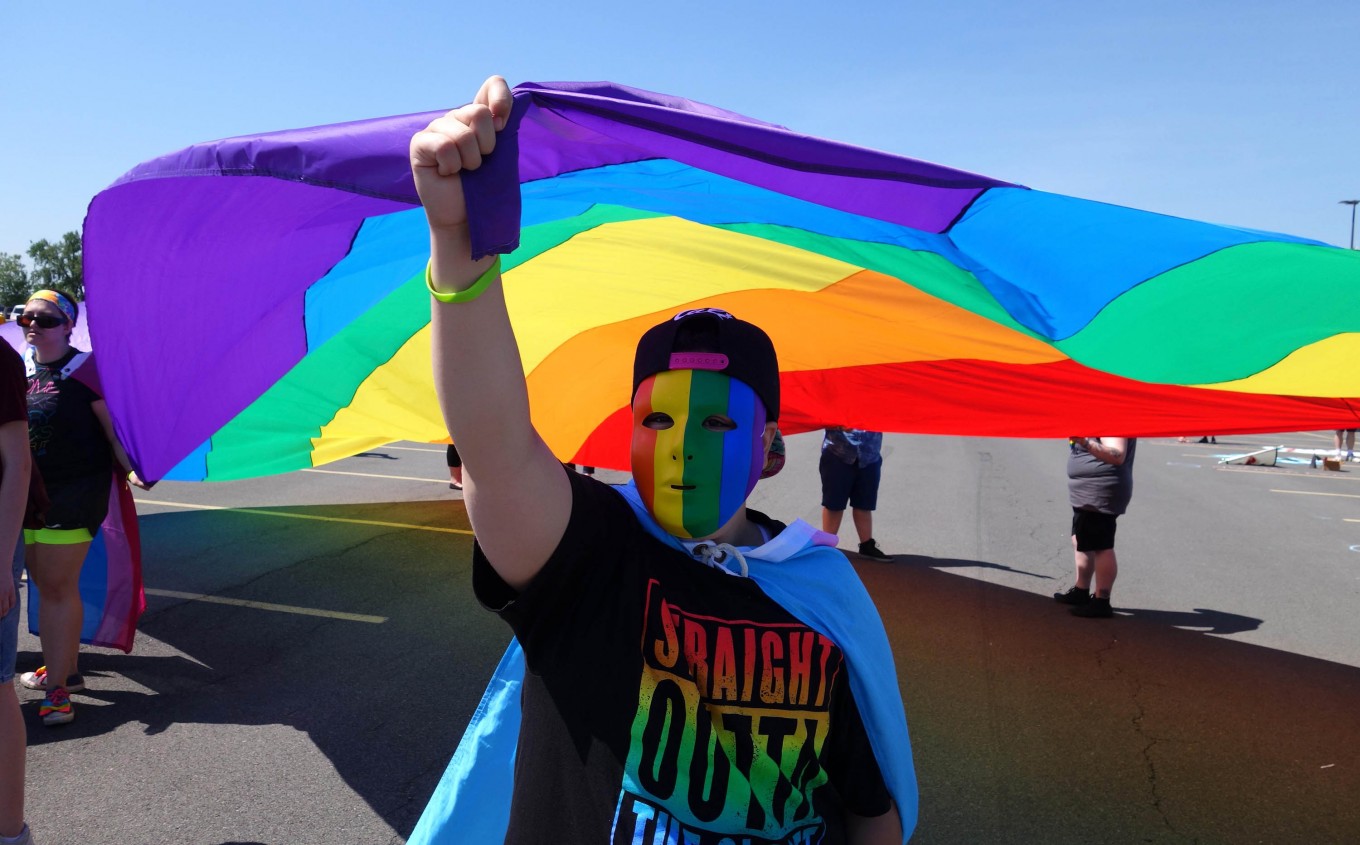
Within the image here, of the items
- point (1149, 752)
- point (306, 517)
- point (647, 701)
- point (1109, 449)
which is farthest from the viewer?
point (306, 517)

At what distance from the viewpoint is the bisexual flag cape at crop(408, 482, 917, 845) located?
1.63m

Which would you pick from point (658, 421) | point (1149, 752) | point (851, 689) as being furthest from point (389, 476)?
point (851, 689)

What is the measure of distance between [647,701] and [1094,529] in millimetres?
5614

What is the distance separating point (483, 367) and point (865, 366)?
10.6 ft

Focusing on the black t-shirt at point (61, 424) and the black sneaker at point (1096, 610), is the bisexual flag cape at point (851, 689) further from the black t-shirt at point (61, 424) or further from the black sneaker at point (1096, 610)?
the black sneaker at point (1096, 610)

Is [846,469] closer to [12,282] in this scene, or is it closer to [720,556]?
[720,556]

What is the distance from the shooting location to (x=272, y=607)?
623cm

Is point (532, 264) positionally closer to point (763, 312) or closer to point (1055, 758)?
point (763, 312)

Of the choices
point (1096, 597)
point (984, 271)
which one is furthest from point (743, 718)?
point (1096, 597)

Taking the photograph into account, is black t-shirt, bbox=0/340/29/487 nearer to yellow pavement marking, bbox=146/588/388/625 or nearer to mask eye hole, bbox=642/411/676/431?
mask eye hole, bbox=642/411/676/431

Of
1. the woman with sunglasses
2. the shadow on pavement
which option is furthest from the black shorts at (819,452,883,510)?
the woman with sunglasses

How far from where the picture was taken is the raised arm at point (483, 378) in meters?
1.08

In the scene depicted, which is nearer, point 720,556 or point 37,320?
point 720,556

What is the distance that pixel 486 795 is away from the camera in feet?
6.01
